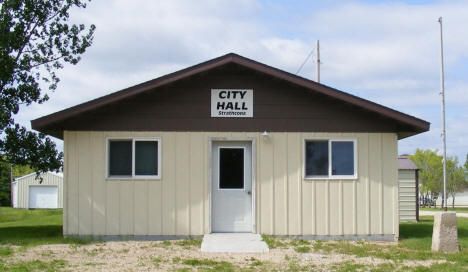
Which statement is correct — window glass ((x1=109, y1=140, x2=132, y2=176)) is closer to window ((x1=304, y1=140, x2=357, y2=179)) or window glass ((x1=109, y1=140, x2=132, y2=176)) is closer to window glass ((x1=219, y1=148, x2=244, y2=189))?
window glass ((x1=219, y1=148, x2=244, y2=189))

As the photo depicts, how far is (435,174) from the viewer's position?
50.1 m

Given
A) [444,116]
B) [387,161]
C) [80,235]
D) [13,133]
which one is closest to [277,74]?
[387,161]

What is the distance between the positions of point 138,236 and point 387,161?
584 centimetres

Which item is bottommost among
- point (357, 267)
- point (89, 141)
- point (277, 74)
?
point (357, 267)

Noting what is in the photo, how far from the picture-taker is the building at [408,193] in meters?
21.8

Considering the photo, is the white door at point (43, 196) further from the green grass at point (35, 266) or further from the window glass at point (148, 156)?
the green grass at point (35, 266)

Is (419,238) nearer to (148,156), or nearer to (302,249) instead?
(302,249)

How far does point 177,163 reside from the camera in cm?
1276

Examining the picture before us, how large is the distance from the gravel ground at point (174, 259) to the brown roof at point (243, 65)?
2.87m

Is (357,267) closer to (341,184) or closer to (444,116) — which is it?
(341,184)

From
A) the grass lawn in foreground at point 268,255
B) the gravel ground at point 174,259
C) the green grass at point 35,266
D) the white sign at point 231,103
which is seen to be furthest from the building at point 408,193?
the green grass at point 35,266

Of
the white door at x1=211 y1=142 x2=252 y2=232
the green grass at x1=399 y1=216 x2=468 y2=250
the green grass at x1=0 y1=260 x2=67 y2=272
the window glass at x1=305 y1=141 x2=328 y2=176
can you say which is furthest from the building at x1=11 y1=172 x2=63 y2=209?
the green grass at x1=0 y1=260 x2=67 y2=272

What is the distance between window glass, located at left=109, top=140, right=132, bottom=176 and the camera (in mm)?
12805

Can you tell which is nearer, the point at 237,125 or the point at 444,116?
the point at 237,125
